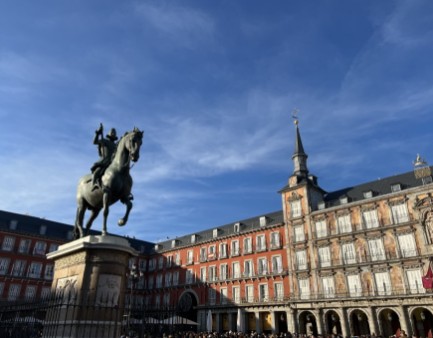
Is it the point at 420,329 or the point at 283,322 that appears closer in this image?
the point at 420,329

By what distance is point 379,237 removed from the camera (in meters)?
34.8

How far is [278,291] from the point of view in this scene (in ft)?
132

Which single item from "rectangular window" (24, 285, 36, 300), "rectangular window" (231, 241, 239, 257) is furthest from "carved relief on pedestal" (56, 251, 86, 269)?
"rectangular window" (24, 285, 36, 300)

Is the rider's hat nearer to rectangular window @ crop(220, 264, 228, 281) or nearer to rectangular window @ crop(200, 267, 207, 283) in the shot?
rectangular window @ crop(220, 264, 228, 281)

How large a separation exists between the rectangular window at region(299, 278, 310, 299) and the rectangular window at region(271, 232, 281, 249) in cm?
521

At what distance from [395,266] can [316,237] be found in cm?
849

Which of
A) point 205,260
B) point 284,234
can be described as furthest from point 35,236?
point 284,234

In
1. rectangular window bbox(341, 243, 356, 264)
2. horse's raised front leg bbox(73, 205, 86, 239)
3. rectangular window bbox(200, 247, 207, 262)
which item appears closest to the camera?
horse's raised front leg bbox(73, 205, 86, 239)

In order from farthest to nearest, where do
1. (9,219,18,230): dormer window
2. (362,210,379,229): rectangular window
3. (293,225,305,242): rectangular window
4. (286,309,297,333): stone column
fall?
1. (9,219,18,230): dormer window
2. (293,225,305,242): rectangular window
3. (286,309,297,333): stone column
4. (362,210,379,229): rectangular window

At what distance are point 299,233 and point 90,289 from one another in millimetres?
35289

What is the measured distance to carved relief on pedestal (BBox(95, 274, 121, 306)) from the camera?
8.05 m

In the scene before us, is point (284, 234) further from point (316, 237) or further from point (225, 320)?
point (225, 320)

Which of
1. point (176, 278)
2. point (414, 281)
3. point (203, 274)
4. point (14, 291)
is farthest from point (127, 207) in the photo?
point (176, 278)

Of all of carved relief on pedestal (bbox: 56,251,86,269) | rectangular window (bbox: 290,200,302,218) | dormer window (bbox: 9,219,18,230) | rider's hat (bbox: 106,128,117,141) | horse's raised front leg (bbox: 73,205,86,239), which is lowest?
carved relief on pedestal (bbox: 56,251,86,269)
